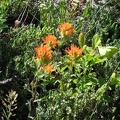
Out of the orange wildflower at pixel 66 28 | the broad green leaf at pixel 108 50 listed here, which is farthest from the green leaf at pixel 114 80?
the orange wildflower at pixel 66 28

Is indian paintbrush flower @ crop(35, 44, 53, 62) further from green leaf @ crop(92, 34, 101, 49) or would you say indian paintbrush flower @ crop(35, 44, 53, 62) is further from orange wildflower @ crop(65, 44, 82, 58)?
green leaf @ crop(92, 34, 101, 49)

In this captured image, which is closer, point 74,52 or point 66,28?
point 74,52

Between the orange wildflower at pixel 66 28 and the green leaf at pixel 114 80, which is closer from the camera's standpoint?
the green leaf at pixel 114 80

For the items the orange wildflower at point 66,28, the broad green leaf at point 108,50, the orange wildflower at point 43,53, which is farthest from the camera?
the orange wildflower at point 66,28

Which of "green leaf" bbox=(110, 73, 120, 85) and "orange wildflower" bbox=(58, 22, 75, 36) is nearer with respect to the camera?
"green leaf" bbox=(110, 73, 120, 85)

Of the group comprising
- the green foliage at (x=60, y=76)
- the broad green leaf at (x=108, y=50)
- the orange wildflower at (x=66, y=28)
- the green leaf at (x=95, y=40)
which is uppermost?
the orange wildflower at (x=66, y=28)

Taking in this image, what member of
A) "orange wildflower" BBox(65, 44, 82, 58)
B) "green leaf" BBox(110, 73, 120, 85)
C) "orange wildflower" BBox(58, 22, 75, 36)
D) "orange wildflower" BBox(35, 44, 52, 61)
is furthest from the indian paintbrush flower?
"green leaf" BBox(110, 73, 120, 85)

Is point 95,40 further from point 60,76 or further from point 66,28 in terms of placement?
point 60,76

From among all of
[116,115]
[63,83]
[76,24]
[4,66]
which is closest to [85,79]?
[63,83]

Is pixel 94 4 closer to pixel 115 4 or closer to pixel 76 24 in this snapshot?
pixel 115 4

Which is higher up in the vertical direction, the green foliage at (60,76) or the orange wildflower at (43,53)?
the orange wildflower at (43,53)

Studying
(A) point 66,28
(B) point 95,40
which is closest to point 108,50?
(B) point 95,40

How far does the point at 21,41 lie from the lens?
2346 mm

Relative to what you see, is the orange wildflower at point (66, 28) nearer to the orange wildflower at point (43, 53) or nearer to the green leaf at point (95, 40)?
the green leaf at point (95, 40)
